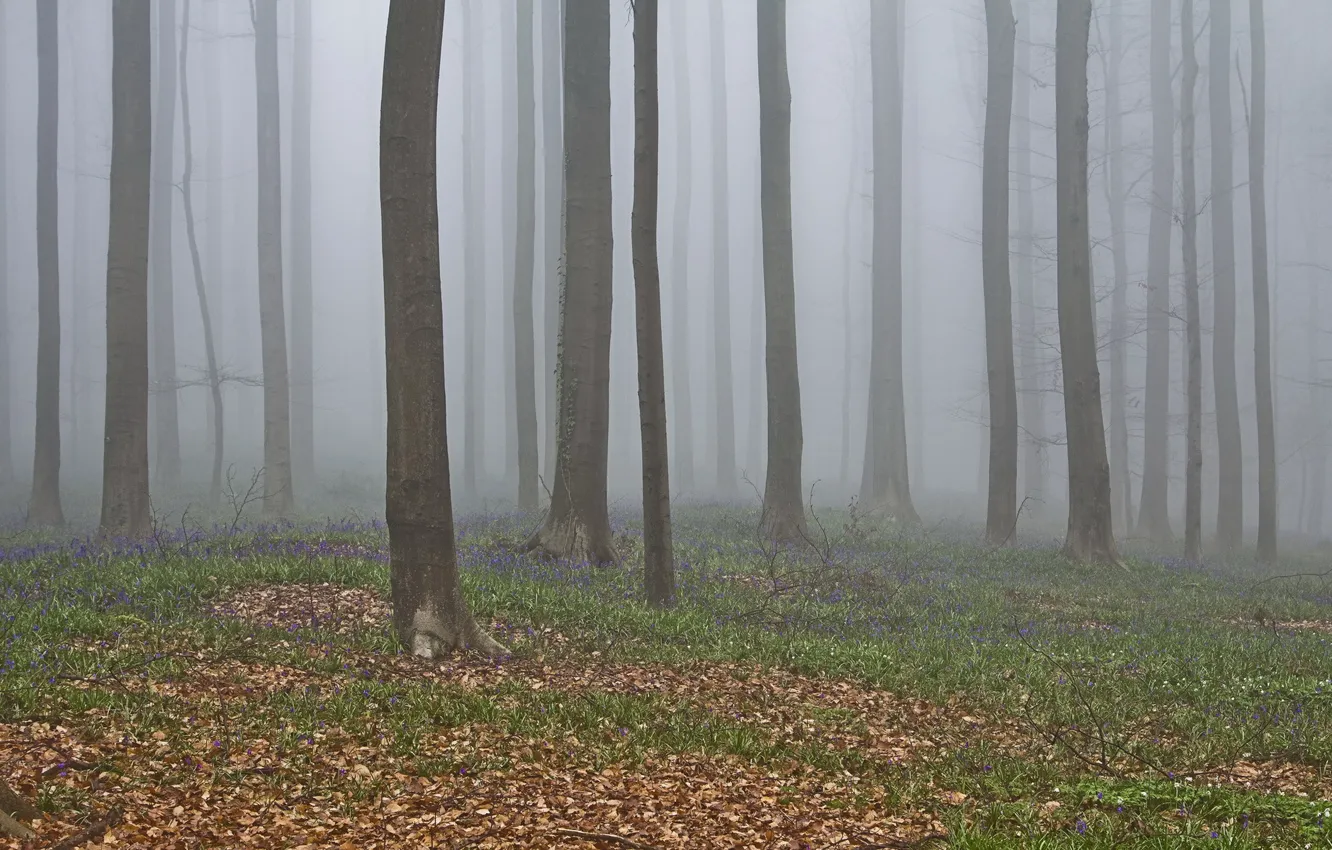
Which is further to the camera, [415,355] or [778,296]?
[778,296]

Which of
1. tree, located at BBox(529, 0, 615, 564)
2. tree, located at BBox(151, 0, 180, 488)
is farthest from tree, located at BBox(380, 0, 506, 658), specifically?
tree, located at BBox(151, 0, 180, 488)

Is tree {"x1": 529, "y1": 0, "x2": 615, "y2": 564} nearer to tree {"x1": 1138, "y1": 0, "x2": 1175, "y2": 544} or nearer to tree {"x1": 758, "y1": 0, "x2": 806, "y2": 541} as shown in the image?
tree {"x1": 758, "y1": 0, "x2": 806, "y2": 541}

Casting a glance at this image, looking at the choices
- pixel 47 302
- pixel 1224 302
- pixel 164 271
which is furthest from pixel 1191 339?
pixel 164 271

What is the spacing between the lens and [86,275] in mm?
54719

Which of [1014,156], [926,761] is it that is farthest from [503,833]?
[1014,156]

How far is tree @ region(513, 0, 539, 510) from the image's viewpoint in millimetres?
22141

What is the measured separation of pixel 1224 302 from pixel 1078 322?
35.5ft

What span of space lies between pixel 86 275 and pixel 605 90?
52.0m

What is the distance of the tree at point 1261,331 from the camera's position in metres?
23.2

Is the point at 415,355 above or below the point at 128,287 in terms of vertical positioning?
below

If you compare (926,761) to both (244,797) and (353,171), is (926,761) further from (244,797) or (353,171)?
(353,171)

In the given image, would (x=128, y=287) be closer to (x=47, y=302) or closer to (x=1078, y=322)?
(x=47, y=302)

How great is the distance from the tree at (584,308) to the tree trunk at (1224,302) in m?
19.5

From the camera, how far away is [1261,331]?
24.9m
